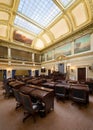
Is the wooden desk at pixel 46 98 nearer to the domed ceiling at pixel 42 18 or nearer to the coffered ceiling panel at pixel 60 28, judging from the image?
the domed ceiling at pixel 42 18

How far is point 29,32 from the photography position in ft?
39.4

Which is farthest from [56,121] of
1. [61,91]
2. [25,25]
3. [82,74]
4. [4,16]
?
[25,25]

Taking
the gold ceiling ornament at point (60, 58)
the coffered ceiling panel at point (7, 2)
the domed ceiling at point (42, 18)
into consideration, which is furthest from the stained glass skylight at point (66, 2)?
the gold ceiling ornament at point (60, 58)

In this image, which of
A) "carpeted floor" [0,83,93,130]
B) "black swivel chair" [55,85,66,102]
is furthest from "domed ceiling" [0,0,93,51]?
"carpeted floor" [0,83,93,130]

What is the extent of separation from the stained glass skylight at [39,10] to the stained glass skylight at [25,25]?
973 mm

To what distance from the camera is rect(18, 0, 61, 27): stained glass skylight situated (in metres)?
7.61

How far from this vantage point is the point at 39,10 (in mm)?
8609

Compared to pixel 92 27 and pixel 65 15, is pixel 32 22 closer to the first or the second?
pixel 65 15

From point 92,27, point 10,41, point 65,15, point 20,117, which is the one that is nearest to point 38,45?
point 10,41

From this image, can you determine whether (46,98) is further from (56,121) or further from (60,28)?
(60,28)

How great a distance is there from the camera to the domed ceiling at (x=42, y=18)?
7.49 meters

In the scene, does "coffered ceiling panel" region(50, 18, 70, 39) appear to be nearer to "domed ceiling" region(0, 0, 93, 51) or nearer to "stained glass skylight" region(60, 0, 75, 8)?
"domed ceiling" region(0, 0, 93, 51)

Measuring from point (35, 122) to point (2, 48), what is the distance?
466 inches

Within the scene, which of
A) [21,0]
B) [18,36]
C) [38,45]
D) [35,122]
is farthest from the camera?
[38,45]
